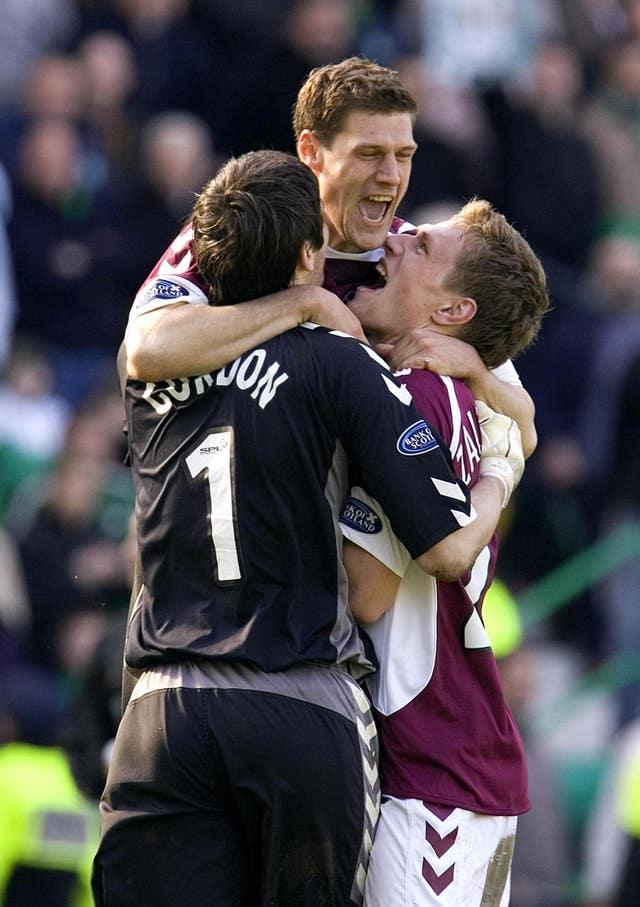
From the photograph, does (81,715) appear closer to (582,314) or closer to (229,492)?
(229,492)

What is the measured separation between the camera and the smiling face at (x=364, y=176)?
4617mm

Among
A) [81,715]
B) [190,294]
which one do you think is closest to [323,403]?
[190,294]

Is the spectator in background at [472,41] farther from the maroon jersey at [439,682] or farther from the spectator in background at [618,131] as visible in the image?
the maroon jersey at [439,682]

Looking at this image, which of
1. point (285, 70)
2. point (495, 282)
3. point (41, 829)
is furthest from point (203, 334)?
point (285, 70)

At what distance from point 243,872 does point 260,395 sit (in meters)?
1.13

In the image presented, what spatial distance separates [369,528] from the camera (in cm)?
410

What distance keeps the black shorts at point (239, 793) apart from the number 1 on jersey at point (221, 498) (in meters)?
0.24

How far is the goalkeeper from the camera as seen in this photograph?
4.16 metres

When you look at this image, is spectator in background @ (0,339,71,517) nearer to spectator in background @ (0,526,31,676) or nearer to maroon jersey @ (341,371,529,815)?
spectator in background @ (0,526,31,676)

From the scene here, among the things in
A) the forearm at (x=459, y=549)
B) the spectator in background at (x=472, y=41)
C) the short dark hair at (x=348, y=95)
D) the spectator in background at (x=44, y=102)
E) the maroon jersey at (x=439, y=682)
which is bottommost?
the maroon jersey at (x=439, y=682)

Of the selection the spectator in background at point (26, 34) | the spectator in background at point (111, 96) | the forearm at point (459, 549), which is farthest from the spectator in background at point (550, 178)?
the forearm at point (459, 549)

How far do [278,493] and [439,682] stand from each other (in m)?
0.66

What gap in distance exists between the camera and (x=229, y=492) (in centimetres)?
397

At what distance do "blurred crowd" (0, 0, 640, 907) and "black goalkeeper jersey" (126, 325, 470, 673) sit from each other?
13.3ft
